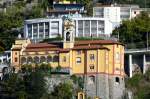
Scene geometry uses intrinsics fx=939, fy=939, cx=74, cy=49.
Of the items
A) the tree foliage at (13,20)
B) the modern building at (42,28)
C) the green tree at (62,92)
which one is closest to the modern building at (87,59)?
the green tree at (62,92)

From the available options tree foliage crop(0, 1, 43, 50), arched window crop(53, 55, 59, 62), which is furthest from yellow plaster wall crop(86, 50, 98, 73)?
tree foliage crop(0, 1, 43, 50)

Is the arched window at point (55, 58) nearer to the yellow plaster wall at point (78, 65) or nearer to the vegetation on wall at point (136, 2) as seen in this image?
the yellow plaster wall at point (78, 65)

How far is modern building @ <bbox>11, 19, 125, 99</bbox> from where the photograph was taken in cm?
9456

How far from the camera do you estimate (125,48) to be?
104688mm

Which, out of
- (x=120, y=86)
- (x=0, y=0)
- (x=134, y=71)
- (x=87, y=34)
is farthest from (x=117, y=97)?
(x=0, y=0)

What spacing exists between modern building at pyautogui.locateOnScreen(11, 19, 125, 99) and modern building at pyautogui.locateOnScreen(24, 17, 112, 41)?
918 centimetres

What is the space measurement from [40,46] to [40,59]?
180 centimetres

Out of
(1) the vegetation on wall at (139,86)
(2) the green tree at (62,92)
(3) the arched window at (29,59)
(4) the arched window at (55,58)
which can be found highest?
(4) the arched window at (55,58)

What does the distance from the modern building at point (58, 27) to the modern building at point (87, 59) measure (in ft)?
30.1

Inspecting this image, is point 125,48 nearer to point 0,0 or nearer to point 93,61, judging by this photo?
point 93,61

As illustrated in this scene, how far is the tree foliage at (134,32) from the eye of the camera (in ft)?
354

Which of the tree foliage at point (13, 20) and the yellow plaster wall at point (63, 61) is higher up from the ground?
the tree foliage at point (13, 20)

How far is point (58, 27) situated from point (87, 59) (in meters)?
13.0

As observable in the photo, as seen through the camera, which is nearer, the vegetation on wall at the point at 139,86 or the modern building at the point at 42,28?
the vegetation on wall at the point at 139,86
